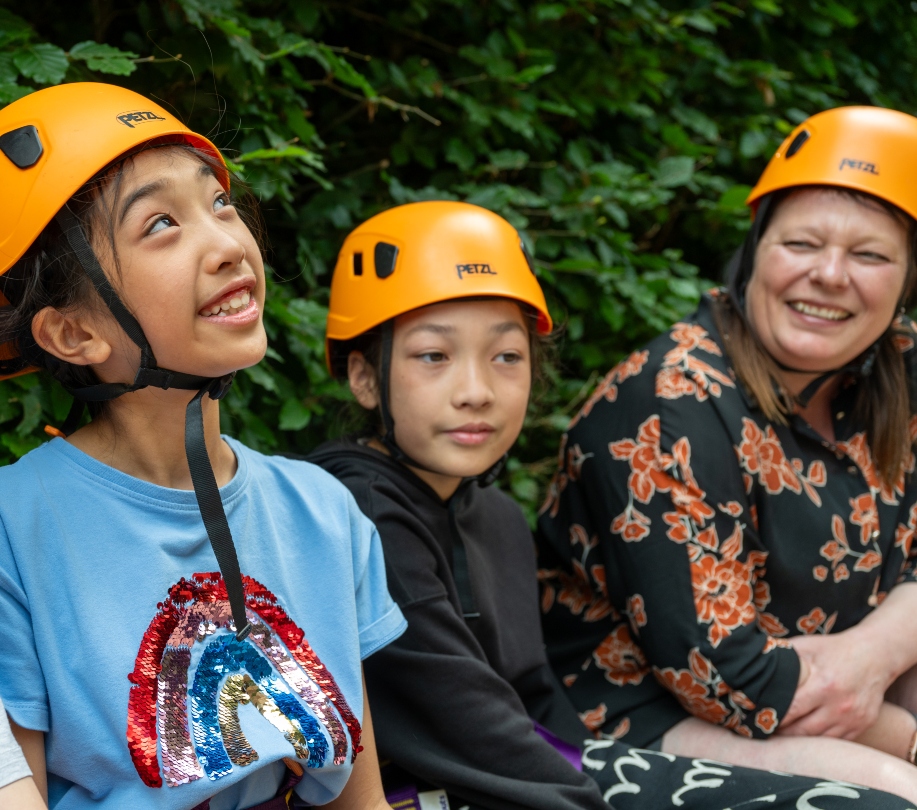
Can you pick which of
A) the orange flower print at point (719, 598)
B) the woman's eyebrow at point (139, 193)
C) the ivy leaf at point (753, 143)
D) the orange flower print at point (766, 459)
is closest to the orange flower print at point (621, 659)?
the orange flower print at point (719, 598)

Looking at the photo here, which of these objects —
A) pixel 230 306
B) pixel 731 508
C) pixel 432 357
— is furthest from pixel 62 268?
pixel 731 508

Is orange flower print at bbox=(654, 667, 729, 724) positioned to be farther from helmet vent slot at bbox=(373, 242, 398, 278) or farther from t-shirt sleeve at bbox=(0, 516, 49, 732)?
Answer: t-shirt sleeve at bbox=(0, 516, 49, 732)

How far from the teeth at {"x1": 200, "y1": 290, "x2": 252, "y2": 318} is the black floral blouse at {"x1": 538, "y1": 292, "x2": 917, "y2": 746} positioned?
1224 mm

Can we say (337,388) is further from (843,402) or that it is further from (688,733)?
(843,402)

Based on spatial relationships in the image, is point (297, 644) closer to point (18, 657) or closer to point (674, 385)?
point (18, 657)

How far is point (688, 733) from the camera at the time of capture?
2594 mm

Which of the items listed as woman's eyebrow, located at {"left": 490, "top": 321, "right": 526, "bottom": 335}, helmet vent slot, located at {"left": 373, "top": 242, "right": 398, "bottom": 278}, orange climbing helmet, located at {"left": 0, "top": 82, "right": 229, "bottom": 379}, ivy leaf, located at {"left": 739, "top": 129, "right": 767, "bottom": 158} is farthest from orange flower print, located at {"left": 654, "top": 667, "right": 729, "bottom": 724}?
ivy leaf, located at {"left": 739, "top": 129, "right": 767, "bottom": 158}

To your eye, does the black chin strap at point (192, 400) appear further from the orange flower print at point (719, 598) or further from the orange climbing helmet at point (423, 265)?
the orange flower print at point (719, 598)

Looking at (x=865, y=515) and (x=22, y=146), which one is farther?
(x=865, y=515)

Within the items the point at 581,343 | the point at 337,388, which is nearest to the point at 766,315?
the point at 581,343

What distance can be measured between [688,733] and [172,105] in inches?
79.4

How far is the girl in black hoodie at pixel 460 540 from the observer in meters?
2.09

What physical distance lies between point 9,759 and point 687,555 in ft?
5.25

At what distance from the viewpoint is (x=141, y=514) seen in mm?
1663
